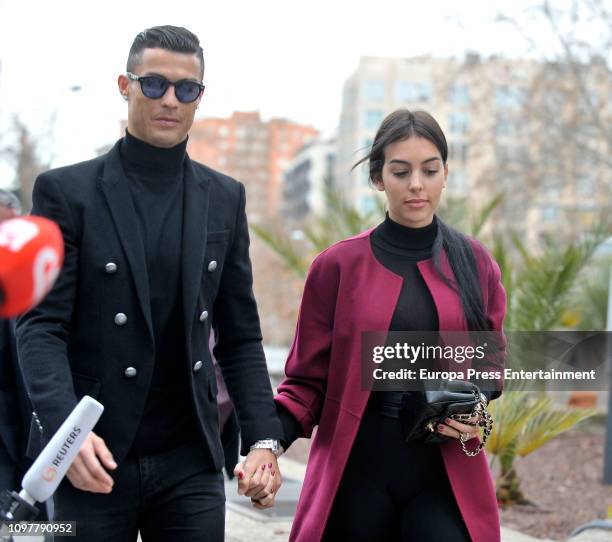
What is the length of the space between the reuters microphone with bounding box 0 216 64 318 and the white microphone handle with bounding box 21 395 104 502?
76 cm

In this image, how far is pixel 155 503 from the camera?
10.5 ft

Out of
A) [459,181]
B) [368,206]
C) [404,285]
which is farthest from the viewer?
[459,181]

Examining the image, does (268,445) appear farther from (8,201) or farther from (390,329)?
(8,201)

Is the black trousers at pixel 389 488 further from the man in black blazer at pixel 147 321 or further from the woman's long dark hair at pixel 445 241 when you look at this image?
the woman's long dark hair at pixel 445 241

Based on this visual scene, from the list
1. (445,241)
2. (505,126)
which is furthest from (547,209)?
(445,241)

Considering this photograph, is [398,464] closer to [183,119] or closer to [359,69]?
[183,119]

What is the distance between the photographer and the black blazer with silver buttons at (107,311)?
9.87ft

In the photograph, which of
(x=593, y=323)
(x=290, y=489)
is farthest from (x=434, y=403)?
(x=593, y=323)

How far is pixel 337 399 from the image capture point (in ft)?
12.2

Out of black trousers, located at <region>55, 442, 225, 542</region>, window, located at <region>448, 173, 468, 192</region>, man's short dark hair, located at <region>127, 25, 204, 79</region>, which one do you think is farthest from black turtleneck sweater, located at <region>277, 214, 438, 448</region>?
window, located at <region>448, 173, 468, 192</region>

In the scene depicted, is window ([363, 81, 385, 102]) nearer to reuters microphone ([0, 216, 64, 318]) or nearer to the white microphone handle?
the white microphone handle

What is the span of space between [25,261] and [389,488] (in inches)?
83.0

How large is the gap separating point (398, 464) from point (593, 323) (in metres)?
10.4

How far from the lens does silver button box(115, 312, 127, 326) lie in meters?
3.11
